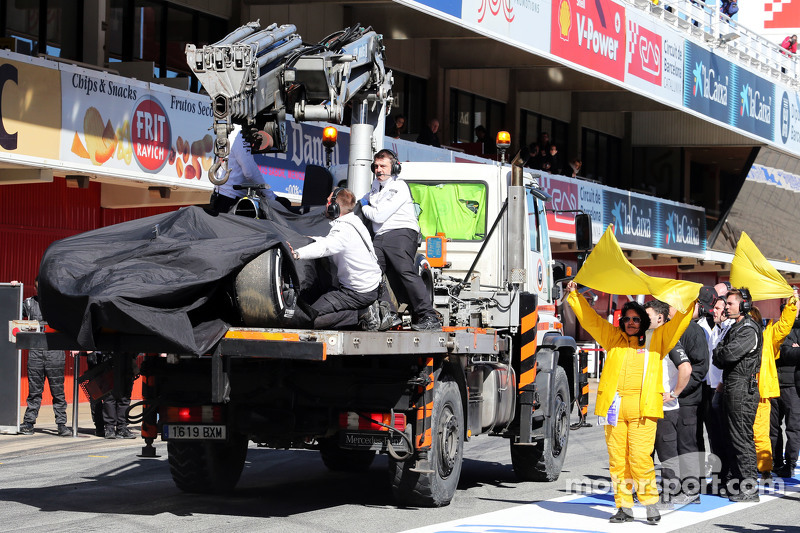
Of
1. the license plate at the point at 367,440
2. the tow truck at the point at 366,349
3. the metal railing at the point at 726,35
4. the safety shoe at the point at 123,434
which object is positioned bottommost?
the safety shoe at the point at 123,434

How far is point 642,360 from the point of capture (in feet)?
33.8

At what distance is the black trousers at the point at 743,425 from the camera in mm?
11883

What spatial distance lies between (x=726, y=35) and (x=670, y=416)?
23564 mm

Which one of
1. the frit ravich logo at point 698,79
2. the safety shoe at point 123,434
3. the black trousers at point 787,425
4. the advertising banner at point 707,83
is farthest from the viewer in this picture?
the frit ravich logo at point 698,79

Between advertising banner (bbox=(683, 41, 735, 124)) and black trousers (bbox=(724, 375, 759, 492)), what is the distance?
67.9 ft

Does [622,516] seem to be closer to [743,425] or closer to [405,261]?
[743,425]

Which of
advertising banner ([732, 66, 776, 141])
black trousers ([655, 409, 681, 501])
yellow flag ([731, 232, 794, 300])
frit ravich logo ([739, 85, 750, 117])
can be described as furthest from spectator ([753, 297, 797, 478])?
frit ravich logo ([739, 85, 750, 117])

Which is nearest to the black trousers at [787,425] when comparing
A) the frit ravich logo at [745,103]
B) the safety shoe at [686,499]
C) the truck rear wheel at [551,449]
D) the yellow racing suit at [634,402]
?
the truck rear wheel at [551,449]

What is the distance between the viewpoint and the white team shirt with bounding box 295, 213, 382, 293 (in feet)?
31.8

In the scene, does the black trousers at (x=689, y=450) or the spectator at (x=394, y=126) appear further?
the spectator at (x=394, y=126)

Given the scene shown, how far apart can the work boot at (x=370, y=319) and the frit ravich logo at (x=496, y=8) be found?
552 inches

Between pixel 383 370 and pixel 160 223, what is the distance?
201cm

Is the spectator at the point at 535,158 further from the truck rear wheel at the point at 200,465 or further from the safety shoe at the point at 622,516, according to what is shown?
the safety shoe at the point at 622,516

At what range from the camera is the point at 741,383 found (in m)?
12.0
